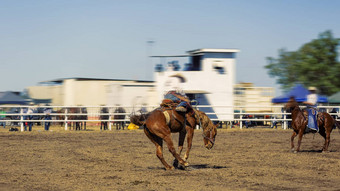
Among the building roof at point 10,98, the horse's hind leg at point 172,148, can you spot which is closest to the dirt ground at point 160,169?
the horse's hind leg at point 172,148

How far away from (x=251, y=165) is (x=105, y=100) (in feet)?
70.5

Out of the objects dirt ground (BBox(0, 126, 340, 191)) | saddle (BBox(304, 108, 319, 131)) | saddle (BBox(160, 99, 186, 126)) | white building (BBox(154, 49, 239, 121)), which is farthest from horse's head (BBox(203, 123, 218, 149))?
white building (BBox(154, 49, 239, 121))

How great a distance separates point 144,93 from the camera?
1193 inches

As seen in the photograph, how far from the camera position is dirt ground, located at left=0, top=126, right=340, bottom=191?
8.40 m

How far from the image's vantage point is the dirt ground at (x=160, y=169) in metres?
8.40

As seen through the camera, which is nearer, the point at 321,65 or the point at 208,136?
the point at 208,136

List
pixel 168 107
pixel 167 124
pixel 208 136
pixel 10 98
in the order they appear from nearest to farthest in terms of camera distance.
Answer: pixel 167 124
pixel 168 107
pixel 208 136
pixel 10 98

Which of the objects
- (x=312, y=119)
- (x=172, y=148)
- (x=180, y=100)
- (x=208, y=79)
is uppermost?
(x=208, y=79)

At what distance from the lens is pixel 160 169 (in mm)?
10531

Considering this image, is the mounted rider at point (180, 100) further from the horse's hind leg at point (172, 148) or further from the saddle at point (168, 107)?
the horse's hind leg at point (172, 148)

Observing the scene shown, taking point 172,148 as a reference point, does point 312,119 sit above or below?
above

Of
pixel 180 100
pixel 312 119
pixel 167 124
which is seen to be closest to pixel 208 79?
pixel 312 119

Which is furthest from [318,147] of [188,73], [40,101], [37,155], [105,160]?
[40,101]

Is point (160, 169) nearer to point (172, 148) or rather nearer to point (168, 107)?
point (172, 148)
